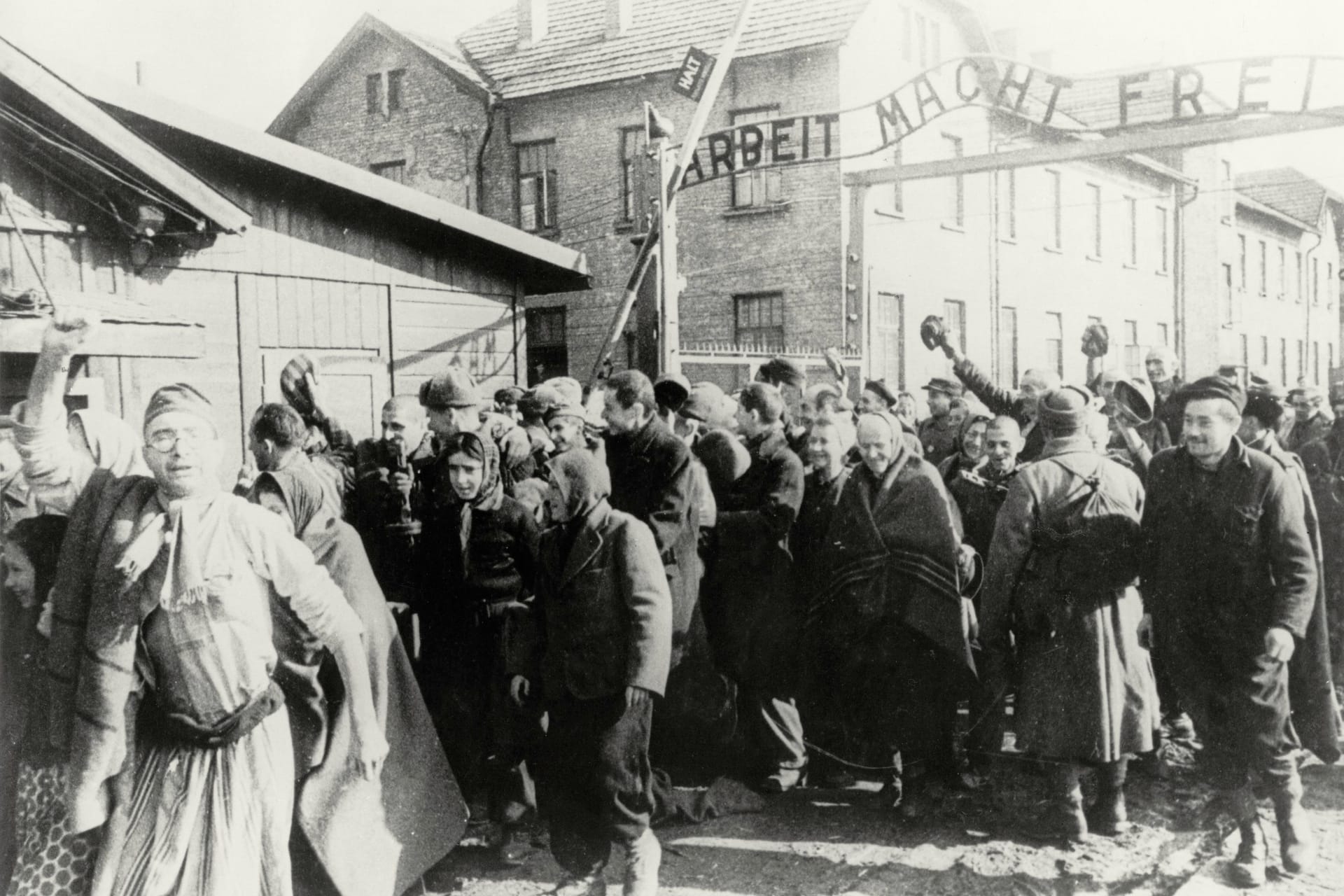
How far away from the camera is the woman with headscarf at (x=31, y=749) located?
134 inches

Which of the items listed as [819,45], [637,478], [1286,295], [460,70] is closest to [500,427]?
[637,478]

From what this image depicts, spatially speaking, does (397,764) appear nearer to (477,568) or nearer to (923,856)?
(477,568)

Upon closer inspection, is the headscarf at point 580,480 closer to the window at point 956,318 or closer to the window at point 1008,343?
the window at point 956,318

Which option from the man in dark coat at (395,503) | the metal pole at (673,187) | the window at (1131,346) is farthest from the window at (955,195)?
the man in dark coat at (395,503)

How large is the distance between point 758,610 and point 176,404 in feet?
10.5

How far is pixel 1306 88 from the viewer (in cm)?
925

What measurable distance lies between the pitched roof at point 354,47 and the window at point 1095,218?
14166 mm

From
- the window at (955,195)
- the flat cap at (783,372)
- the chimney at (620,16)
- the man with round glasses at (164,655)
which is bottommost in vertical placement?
the man with round glasses at (164,655)

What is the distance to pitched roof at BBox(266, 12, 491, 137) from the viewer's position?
797 inches

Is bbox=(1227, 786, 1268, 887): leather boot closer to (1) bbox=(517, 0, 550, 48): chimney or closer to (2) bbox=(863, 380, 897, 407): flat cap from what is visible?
(2) bbox=(863, 380, 897, 407): flat cap

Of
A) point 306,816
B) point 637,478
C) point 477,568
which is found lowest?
point 306,816

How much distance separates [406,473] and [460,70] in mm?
17108

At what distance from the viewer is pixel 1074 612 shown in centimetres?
493

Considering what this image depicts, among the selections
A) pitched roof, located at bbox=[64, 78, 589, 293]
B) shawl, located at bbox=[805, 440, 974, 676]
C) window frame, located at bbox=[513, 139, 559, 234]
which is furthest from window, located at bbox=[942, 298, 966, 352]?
shawl, located at bbox=[805, 440, 974, 676]
